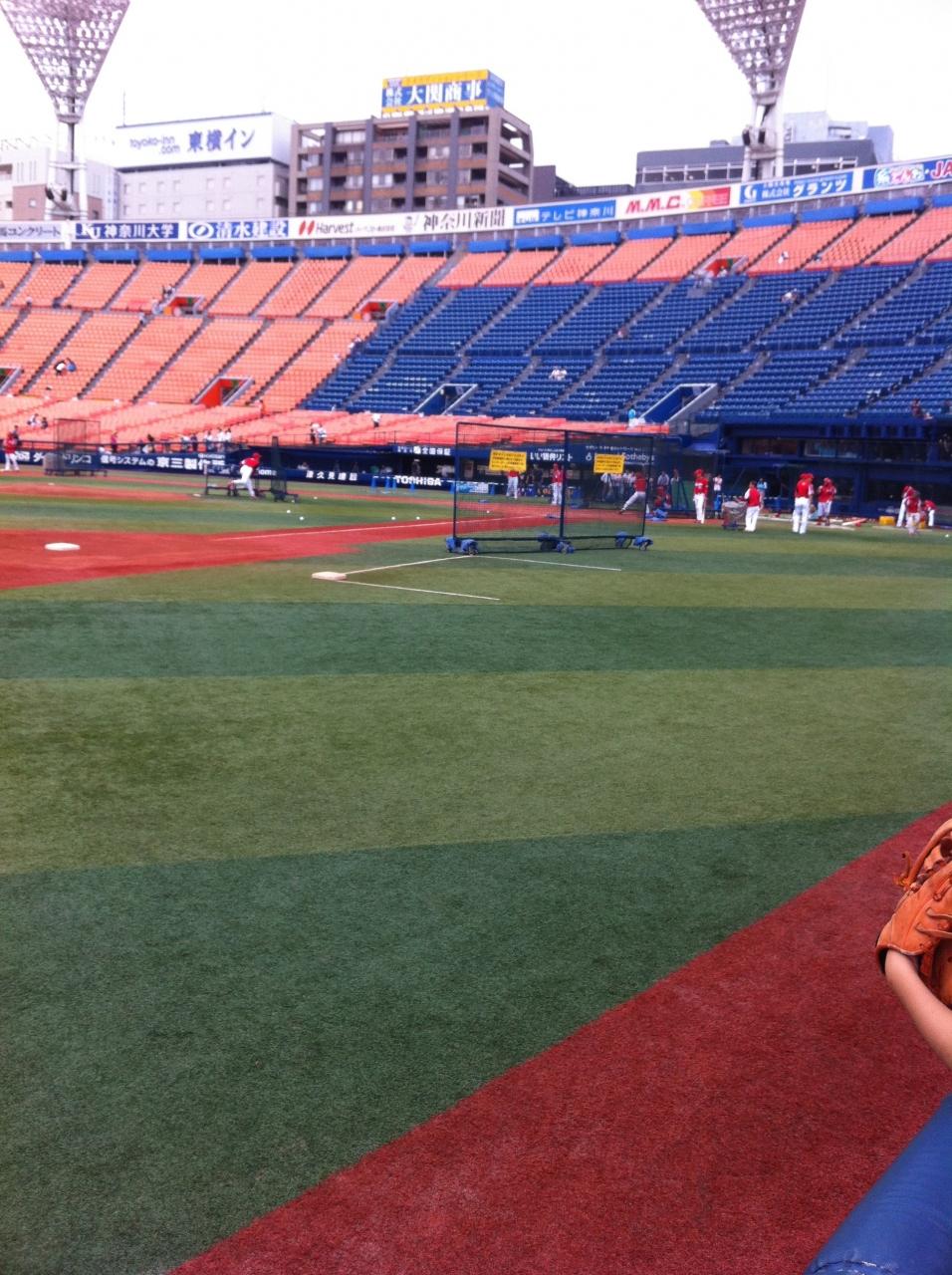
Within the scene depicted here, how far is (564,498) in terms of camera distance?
21.8 metres

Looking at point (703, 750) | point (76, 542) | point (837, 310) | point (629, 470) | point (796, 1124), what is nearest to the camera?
point (796, 1124)

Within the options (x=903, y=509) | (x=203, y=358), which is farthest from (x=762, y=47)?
(x=203, y=358)

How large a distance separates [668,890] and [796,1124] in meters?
1.80

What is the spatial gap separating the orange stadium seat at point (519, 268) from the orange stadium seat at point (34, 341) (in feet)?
91.0

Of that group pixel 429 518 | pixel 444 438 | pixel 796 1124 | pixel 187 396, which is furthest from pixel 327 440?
pixel 796 1124

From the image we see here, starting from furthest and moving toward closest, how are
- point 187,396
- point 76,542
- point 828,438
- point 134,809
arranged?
point 187,396 → point 828,438 → point 76,542 → point 134,809

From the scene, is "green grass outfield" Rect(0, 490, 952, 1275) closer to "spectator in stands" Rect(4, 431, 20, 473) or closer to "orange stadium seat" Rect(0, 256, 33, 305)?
"spectator in stands" Rect(4, 431, 20, 473)

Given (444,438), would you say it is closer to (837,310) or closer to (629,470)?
(837,310)

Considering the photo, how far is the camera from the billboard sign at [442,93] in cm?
9975

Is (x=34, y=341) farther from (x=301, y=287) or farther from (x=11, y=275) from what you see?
(x=301, y=287)

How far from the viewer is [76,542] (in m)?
19.6

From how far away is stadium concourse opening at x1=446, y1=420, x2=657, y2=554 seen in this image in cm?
2208

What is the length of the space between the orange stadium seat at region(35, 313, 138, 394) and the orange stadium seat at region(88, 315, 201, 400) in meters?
0.87

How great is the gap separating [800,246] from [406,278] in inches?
934
